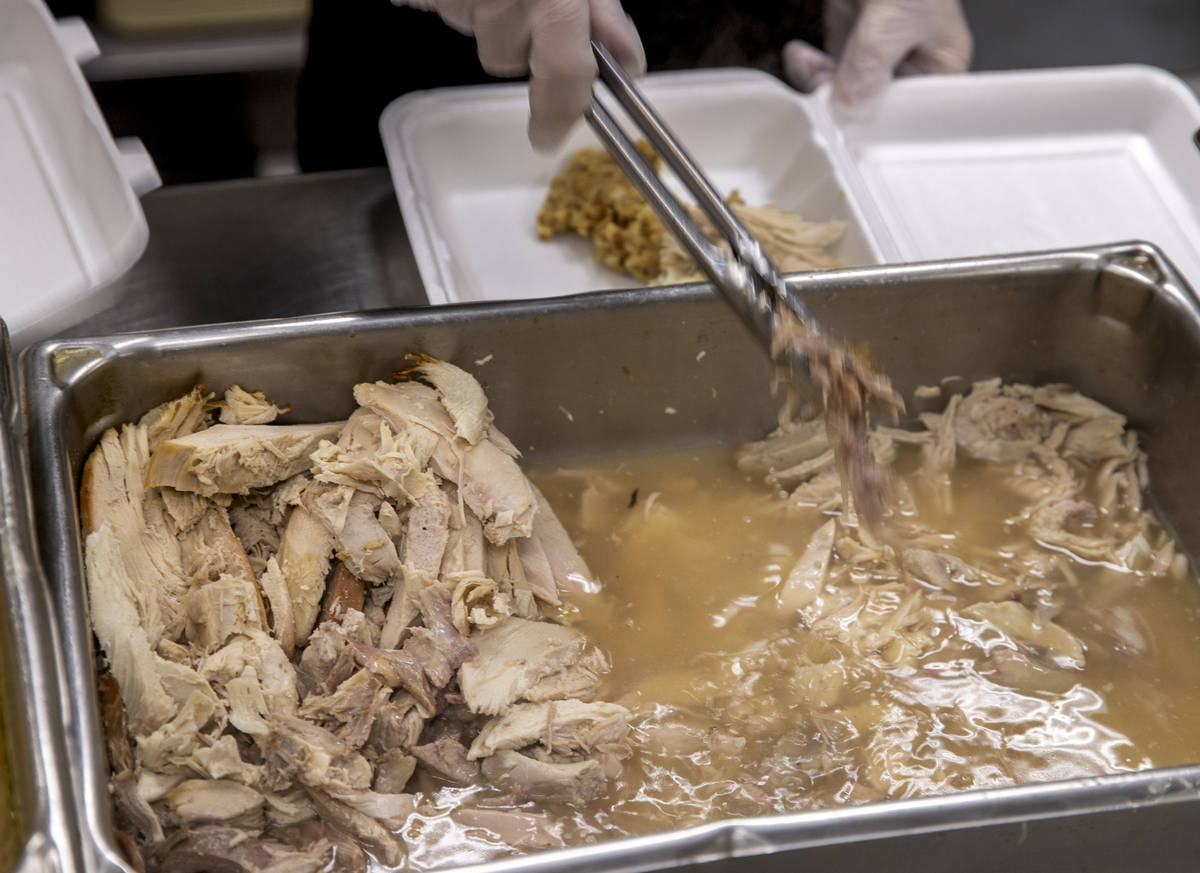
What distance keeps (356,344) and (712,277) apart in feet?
1.72

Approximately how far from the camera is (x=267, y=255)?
2.07 meters

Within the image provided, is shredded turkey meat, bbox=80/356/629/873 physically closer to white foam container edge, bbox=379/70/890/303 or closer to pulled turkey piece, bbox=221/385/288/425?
pulled turkey piece, bbox=221/385/288/425

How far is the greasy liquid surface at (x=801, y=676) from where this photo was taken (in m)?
1.45

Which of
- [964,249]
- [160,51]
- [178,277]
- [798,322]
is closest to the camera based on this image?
[798,322]

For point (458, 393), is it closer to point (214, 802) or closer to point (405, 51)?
point (214, 802)

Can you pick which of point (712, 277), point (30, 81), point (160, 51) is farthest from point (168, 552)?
point (160, 51)

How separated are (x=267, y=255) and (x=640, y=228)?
0.69 meters

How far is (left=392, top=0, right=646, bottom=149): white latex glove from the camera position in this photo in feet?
5.27

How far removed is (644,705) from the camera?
153 cm

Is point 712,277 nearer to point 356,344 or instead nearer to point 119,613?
point 356,344

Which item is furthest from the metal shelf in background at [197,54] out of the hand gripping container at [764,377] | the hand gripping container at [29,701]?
the hand gripping container at [29,701]

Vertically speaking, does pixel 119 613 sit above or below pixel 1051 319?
above

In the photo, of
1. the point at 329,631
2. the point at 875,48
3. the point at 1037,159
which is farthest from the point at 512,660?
the point at 1037,159

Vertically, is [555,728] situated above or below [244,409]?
below
